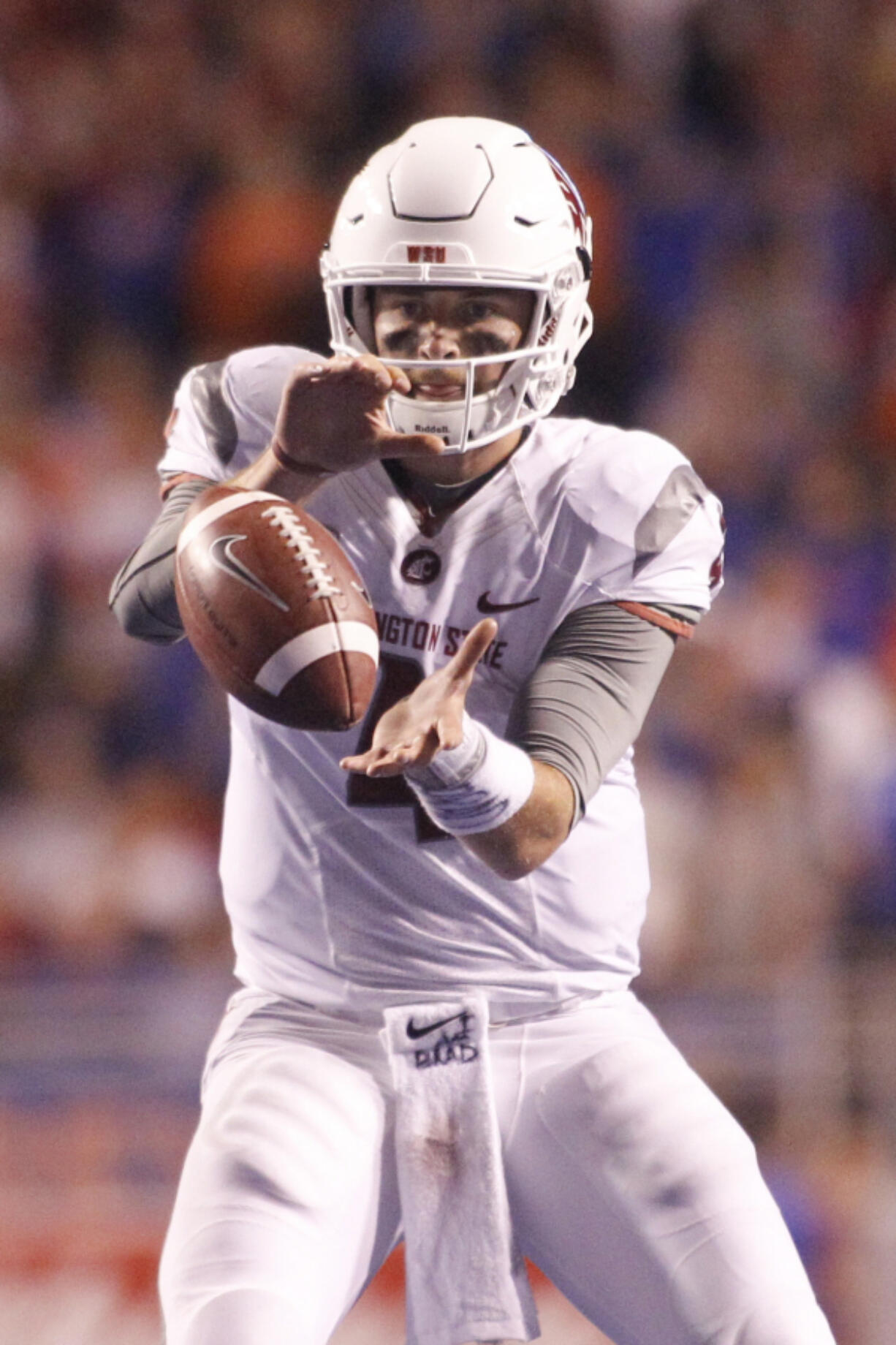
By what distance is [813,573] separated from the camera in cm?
481

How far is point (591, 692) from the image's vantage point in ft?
7.09

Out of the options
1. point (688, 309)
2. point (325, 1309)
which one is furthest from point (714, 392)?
point (325, 1309)

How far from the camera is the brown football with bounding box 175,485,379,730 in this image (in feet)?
6.34

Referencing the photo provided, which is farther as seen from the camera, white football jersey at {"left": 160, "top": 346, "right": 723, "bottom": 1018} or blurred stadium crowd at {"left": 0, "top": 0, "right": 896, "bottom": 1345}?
blurred stadium crowd at {"left": 0, "top": 0, "right": 896, "bottom": 1345}

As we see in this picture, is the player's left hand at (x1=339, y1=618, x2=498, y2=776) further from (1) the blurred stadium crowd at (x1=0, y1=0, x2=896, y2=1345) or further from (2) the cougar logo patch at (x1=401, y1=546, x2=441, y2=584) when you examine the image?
(1) the blurred stadium crowd at (x1=0, y1=0, x2=896, y2=1345)

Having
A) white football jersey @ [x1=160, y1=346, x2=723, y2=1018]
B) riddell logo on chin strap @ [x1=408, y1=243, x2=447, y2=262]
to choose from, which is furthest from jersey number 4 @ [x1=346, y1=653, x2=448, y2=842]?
riddell logo on chin strap @ [x1=408, y1=243, x2=447, y2=262]

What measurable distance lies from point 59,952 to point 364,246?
2650mm

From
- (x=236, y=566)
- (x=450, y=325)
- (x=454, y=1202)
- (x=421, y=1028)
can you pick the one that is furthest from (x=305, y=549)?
(x=454, y=1202)

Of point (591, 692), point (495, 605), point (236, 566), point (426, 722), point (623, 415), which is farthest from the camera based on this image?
point (623, 415)

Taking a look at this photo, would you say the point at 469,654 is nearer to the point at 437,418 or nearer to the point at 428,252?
the point at 437,418

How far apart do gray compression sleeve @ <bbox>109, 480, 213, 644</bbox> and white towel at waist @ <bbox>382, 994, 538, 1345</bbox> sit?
1.91 feet

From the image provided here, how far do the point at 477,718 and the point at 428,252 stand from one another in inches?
22.3

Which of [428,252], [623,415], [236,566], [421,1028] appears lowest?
[623,415]

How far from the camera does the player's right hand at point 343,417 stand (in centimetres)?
202
